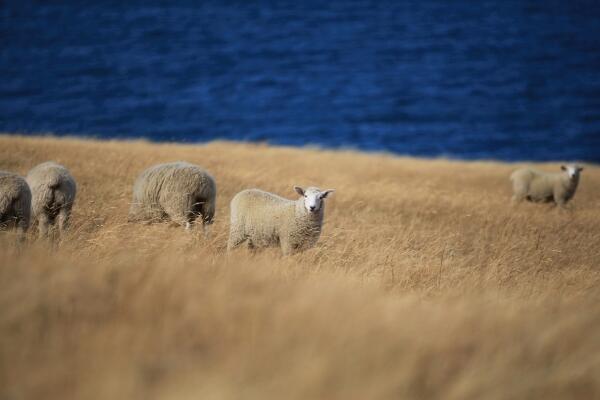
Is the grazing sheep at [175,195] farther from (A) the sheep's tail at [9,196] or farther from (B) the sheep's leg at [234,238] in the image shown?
(A) the sheep's tail at [9,196]

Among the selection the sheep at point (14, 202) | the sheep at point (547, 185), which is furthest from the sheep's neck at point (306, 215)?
the sheep at point (547, 185)

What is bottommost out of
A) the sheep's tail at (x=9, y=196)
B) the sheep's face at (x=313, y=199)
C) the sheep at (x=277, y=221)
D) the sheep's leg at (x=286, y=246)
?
the sheep's leg at (x=286, y=246)

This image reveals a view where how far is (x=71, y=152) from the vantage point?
16.0 meters

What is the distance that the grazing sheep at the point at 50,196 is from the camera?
8.29 meters

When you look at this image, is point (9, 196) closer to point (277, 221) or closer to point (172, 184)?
point (172, 184)

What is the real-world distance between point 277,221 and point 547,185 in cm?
1158

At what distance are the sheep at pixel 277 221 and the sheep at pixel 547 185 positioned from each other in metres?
10.6

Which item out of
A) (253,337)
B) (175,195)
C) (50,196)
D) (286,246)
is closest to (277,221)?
(286,246)

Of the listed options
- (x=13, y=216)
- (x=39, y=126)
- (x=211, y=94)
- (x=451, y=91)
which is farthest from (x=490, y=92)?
(x=13, y=216)

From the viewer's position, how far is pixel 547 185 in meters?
16.9

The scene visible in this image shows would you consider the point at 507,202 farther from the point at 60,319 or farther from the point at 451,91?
the point at 451,91

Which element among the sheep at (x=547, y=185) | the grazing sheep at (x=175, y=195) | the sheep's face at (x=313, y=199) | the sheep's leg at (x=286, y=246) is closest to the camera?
the sheep's face at (x=313, y=199)

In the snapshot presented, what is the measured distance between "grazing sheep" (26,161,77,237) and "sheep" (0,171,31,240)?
84 cm

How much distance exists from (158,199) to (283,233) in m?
2.21
